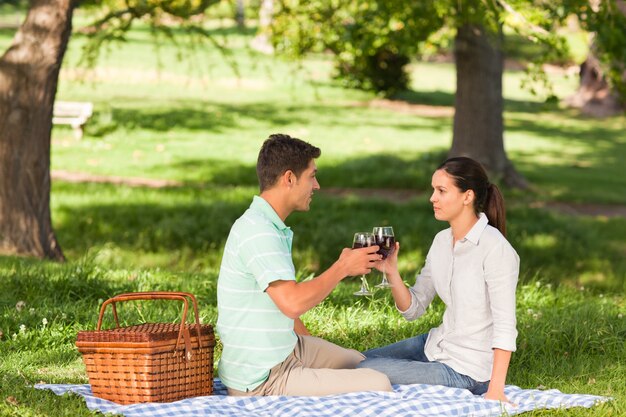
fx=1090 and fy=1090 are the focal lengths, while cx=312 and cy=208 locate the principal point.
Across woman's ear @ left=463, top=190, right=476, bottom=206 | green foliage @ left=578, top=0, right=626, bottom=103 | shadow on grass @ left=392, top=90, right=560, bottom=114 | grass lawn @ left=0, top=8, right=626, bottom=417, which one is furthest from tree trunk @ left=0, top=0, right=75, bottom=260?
shadow on grass @ left=392, top=90, right=560, bottom=114

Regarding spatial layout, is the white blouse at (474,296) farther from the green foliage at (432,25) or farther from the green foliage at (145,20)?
the green foliage at (145,20)

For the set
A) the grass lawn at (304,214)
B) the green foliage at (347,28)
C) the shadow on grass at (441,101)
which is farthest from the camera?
the shadow on grass at (441,101)

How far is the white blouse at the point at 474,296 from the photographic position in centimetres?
520

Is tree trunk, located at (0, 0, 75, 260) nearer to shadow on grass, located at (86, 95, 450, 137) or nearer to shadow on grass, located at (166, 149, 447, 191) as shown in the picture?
shadow on grass, located at (166, 149, 447, 191)

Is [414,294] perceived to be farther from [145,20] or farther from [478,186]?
[145,20]

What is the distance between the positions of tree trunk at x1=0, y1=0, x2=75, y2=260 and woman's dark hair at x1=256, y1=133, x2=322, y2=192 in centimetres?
590

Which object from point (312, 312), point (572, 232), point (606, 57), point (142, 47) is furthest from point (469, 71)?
point (142, 47)

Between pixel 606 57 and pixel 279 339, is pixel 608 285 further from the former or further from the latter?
pixel 279 339

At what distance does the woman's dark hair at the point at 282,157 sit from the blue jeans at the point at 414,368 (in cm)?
117

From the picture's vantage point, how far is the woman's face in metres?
5.30

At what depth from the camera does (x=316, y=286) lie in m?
4.93

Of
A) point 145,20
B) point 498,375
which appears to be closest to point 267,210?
point 498,375

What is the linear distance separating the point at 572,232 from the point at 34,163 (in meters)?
7.32

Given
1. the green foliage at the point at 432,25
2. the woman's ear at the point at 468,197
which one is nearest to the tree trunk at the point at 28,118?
the green foliage at the point at 432,25
